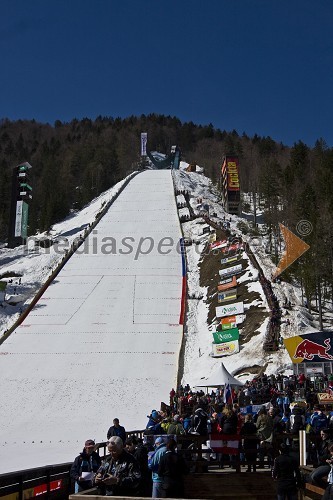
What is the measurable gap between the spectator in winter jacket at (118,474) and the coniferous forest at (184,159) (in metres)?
25.3

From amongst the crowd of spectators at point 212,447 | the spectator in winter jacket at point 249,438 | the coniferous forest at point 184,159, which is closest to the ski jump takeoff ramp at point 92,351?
the crowd of spectators at point 212,447

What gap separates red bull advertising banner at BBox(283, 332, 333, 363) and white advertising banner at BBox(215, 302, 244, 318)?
10.5m

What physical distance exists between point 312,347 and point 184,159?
11465 centimetres

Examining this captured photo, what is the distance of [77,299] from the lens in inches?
1497

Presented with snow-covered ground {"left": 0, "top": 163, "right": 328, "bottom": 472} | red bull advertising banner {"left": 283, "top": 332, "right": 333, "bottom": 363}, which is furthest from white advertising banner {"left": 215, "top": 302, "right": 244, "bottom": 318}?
red bull advertising banner {"left": 283, "top": 332, "right": 333, "bottom": 363}

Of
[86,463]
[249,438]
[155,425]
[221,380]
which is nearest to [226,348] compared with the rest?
[221,380]

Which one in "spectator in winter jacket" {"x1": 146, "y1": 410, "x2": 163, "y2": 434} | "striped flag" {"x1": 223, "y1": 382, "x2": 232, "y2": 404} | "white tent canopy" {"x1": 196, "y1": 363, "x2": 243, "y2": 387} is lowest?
"spectator in winter jacket" {"x1": 146, "y1": 410, "x2": 163, "y2": 434}

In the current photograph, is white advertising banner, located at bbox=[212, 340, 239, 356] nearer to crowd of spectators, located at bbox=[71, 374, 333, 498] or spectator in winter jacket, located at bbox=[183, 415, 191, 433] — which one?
crowd of spectators, located at bbox=[71, 374, 333, 498]

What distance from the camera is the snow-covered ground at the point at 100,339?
66.7 ft

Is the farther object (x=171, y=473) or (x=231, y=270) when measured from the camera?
(x=231, y=270)

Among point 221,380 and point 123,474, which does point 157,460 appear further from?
point 221,380

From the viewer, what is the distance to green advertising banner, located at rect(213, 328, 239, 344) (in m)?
29.3

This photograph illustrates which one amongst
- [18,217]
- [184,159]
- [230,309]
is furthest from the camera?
[184,159]

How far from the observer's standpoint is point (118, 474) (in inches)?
211
